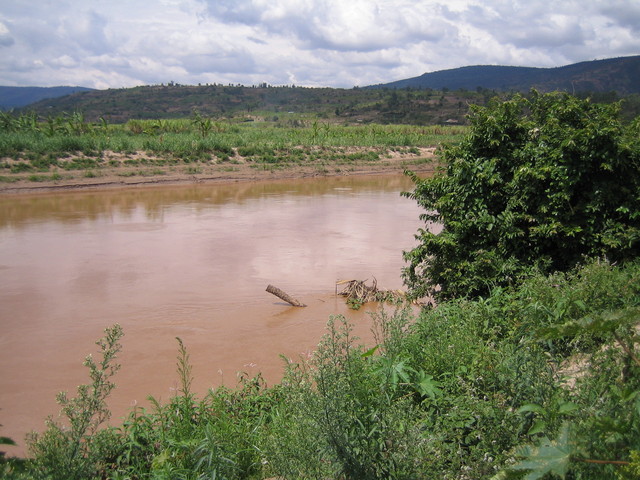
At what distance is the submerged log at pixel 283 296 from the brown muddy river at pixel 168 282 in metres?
0.19

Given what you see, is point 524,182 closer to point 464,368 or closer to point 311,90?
point 464,368

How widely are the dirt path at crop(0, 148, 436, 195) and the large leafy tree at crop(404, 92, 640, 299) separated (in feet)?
65.1

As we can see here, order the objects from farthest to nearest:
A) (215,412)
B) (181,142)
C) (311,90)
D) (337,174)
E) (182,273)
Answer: (311,90) < (337,174) < (181,142) < (182,273) < (215,412)

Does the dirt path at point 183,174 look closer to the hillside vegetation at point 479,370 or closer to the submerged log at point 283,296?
the submerged log at point 283,296

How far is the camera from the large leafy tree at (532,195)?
6375mm

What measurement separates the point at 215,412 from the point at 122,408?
5.25 ft

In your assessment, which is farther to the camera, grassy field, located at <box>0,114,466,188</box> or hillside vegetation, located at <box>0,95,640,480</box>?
grassy field, located at <box>0,114,466,188</box>

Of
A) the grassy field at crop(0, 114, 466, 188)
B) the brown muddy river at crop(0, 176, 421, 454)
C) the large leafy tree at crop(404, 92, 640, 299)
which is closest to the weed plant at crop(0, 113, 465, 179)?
the grassy field at crop(0, 114, 466, 188)

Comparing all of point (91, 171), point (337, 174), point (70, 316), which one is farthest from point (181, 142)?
point (70, 316)

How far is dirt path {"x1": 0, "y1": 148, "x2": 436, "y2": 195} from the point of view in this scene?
22.6 meters

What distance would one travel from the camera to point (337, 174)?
32000 mm

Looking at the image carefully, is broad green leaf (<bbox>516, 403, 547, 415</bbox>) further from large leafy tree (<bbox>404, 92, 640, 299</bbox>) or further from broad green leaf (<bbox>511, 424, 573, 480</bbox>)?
large leafy tree (<bbox>404, 92, 640, 299</bbox>)

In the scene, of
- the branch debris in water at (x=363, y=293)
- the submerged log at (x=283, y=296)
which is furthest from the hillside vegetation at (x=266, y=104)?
the submerged log at (x=283, y=296)

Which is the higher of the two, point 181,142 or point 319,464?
point 181,142
